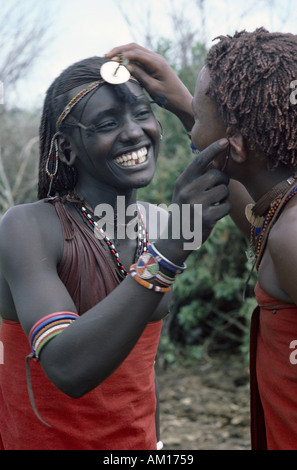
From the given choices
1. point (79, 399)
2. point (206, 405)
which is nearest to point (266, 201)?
point (79, 399)

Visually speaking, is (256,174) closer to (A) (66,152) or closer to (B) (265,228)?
→ (B) (265,228)

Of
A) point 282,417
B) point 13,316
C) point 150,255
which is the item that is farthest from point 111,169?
point 282,417

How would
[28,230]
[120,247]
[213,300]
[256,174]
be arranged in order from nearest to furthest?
[256,174] → [28,230] → [120,247] → [213,300]

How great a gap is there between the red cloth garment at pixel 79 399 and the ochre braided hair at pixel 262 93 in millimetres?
739

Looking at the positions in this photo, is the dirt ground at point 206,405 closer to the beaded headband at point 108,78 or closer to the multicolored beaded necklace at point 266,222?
the multicolored beaded necklace at point 266,222

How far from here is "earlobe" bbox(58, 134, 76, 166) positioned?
2.15 m

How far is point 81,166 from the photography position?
2.17 meters

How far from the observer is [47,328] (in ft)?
5.61

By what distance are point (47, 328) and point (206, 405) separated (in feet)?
10.4

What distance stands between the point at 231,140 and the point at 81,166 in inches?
26.9

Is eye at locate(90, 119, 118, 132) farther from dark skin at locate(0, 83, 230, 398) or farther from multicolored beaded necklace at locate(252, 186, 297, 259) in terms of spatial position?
multicolored beaded necklace at locate(252, 186, 297, 259)

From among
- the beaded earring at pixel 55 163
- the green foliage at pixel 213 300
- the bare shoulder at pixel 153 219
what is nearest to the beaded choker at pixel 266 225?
the bare shoulder at pixel 153 219
